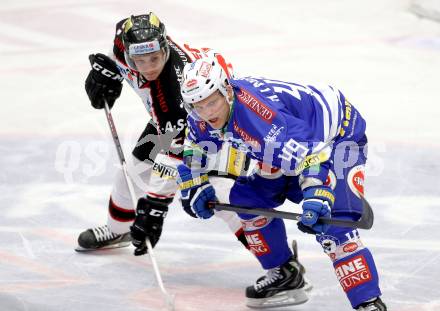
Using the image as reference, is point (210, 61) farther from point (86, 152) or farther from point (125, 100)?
point (125, 100)

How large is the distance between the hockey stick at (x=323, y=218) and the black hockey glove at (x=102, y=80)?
114 centimetres

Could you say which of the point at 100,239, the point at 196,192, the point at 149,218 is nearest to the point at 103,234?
the point at 100,239

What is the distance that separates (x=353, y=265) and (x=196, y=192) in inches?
31.4

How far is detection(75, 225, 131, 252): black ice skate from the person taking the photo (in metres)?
5.34

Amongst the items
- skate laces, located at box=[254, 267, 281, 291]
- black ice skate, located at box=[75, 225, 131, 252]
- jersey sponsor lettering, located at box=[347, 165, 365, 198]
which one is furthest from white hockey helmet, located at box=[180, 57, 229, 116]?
black ice skate, located at box=[75, 225, 131, 252]

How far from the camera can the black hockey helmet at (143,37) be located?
4.57 metres

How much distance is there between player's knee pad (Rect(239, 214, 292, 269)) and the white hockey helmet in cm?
70

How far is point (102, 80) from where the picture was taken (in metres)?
5.19

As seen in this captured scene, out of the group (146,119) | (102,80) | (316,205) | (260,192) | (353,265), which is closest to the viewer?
(316,205)

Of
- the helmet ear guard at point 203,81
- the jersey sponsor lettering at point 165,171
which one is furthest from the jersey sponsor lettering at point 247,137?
the jersey sponsor lettering at point 165,171

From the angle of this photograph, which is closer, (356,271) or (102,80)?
(356,271)

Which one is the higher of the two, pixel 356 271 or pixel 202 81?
pixel 202 81

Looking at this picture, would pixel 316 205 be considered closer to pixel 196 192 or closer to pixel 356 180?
pixel 356 180

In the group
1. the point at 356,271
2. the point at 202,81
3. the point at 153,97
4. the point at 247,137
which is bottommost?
the point at 356,271
